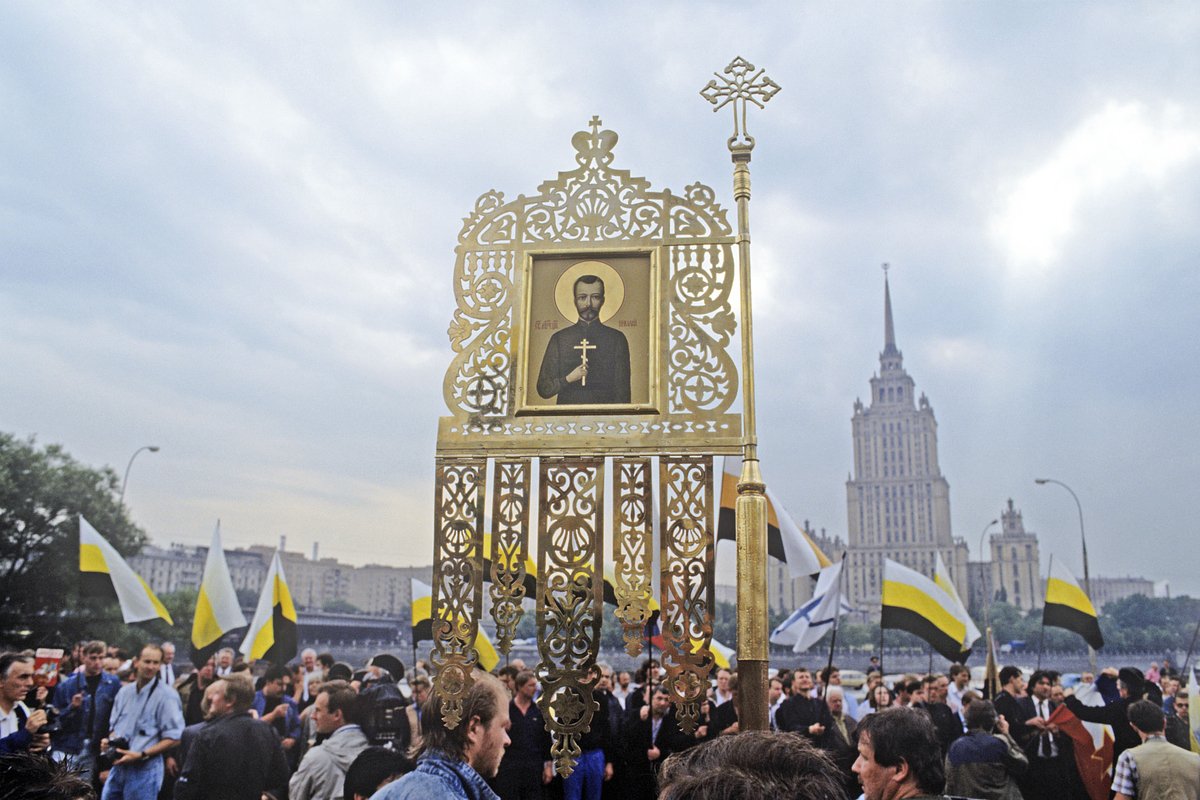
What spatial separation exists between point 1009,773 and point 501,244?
4.88 m

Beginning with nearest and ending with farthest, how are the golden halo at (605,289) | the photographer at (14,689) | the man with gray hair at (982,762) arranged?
the golden halo at (605,289) → the photographer at (14,689) → the man with gray hair at (982,762)

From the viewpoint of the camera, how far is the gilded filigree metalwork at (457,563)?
172 inches

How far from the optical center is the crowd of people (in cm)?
217

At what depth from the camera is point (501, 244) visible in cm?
498

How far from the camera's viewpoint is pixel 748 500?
4.34 meters

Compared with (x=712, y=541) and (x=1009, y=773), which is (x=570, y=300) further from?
(x=1009, y=773)

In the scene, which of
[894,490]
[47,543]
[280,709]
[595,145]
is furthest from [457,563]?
[894,490]

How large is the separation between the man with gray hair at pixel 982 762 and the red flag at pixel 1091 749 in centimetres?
184

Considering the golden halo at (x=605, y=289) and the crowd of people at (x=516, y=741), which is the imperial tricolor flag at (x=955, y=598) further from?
the golden halo at (x=605, y=289)

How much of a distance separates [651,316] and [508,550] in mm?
1442

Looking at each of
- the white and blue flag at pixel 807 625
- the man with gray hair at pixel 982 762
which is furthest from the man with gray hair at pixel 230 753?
the white and blue flag at pixel 807 625

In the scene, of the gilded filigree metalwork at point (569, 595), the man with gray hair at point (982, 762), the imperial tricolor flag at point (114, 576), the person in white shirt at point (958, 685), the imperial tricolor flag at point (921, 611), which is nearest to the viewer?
the gilded filigree metalwork at point (569, 595)

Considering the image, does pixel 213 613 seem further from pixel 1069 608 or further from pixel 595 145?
pixel 1069 608

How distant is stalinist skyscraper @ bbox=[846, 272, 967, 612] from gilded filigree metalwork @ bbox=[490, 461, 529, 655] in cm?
9038
